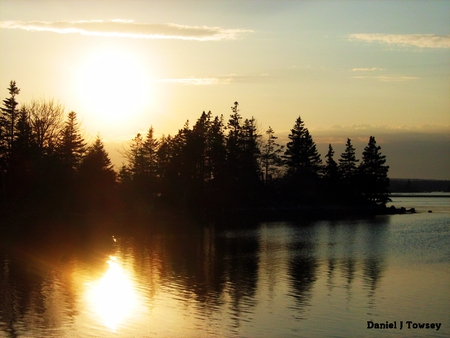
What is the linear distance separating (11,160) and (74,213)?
31.2 feet

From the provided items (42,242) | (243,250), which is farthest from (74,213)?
(243,250)

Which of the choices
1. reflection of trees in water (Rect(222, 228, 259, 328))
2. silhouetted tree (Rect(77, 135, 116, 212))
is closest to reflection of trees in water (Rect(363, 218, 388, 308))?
reflection of trees in water (Rect(222, 228, 259, 328))

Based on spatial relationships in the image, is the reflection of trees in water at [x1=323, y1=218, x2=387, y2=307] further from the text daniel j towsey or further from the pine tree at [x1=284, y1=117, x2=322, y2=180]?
the pine tree at [x1=284, y1=117, x2=322, y2=180]

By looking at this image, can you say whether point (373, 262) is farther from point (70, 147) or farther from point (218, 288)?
point (70, 147)

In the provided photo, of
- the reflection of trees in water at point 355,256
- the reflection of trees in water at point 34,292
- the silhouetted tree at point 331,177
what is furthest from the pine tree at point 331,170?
the reflection of trees in water at point 34,292

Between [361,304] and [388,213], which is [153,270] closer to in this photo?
[361,304]

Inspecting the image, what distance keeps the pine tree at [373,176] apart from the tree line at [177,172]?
190 mm

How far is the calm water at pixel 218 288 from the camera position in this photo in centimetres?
1795

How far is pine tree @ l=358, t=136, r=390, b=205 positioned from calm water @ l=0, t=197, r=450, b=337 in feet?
195

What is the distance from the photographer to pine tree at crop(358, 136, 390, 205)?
102 m

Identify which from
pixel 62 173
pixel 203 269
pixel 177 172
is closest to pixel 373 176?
pixel 177 172

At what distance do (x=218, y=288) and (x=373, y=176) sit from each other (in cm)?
8308

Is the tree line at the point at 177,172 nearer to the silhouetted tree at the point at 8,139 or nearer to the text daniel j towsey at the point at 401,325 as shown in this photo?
the silhouetted tree at the point at 8,139

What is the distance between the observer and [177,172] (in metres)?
85.3
